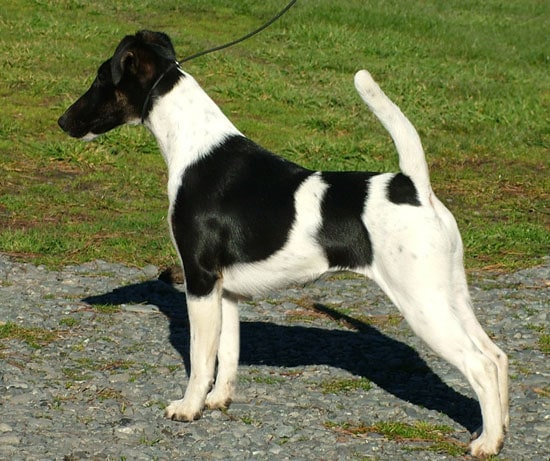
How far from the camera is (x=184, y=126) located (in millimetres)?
6207

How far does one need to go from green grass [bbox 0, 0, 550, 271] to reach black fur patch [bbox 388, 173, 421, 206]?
12.9ft

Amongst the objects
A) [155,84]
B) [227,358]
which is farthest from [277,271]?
[155,84]

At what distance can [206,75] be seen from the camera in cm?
1582

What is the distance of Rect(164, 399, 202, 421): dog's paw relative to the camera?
6.05 metres

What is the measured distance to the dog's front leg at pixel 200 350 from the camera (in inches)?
237

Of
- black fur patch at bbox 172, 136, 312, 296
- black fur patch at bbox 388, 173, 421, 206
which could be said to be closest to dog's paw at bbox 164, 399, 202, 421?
black fur patch at bbox 172, 136, 312, 296

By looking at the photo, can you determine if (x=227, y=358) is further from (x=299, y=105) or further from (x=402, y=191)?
(x=299, y=105)

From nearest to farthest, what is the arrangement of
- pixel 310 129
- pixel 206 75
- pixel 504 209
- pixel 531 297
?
pixel 531 297, pixel 504 209, pixel 310 129, pixel 206 75

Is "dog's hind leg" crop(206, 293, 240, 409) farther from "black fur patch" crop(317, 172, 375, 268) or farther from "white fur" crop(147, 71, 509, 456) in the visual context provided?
"black fur patch" crop(317, 172, 375, 268)

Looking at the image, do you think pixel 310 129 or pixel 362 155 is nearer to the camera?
pixel 362 155

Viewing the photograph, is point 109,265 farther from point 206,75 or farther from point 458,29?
point 458,29

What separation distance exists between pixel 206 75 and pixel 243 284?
10107mm

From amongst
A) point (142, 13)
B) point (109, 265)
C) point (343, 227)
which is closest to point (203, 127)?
point (343, 227)

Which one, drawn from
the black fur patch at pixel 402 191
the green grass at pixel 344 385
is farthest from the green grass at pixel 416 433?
the black fur patch at pixel 402 191
